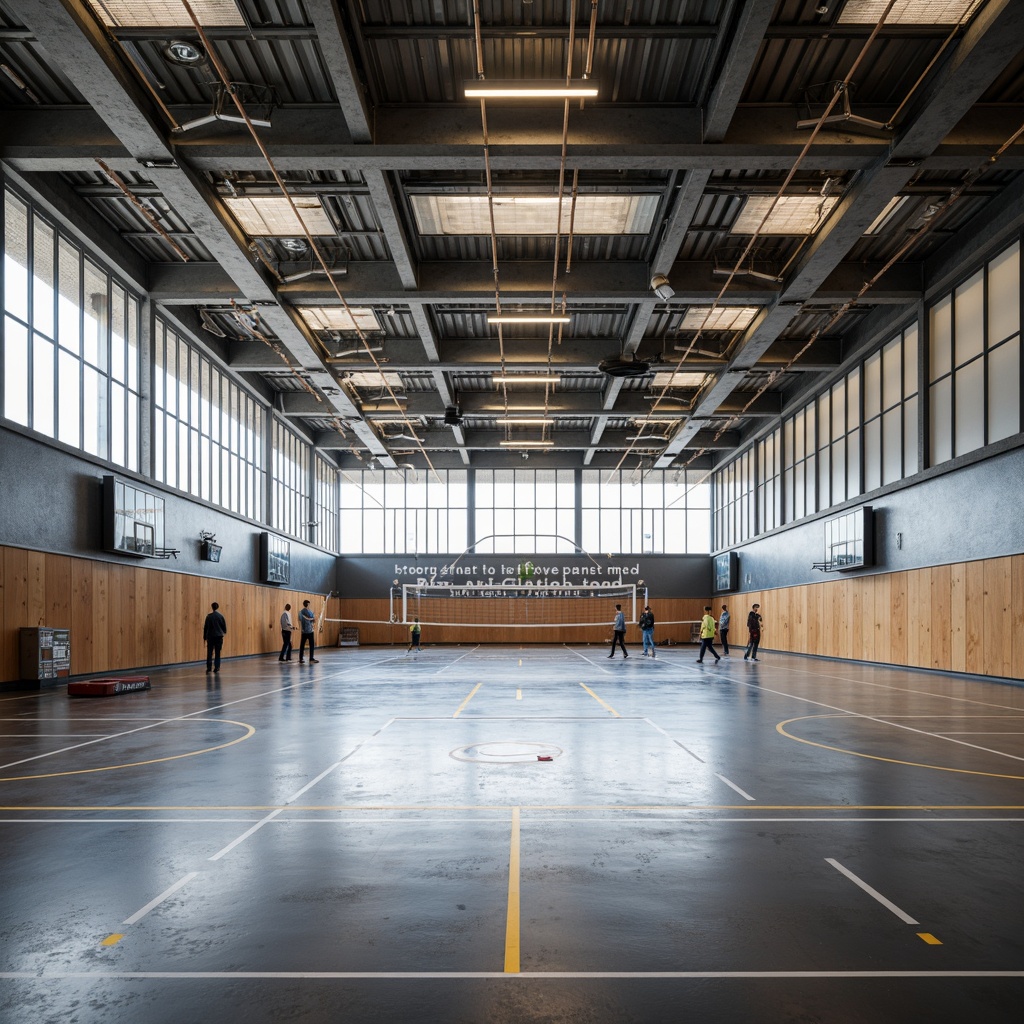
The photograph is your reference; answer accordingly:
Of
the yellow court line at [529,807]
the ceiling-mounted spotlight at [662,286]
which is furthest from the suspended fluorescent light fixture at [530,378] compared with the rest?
the yellow court line at [529,807]

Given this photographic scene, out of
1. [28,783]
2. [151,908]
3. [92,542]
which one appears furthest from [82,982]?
[92,542]

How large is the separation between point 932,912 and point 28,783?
8606 millimetres

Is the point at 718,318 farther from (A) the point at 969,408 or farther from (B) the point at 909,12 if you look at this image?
(B) the point at 909,12

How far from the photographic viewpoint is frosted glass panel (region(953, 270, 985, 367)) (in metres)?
23.4

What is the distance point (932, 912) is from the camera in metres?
5.11

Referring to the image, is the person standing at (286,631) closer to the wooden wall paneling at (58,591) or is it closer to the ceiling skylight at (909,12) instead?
the wooden wall paneling at (58,591)

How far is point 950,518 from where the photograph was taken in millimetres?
25234

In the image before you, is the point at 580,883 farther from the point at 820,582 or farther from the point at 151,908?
the point at 820,582

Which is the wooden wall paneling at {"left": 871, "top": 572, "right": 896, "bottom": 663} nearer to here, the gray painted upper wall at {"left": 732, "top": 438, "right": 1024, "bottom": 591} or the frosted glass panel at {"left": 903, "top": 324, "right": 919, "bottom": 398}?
the gray painted upper wall at {"left": 732, "top": 438, "right": 1024, "bottom": 591}

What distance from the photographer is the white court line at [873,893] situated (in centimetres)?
502

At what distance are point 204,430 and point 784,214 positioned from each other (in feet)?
75.2

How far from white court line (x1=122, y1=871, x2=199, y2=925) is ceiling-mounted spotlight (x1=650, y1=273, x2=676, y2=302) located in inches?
816

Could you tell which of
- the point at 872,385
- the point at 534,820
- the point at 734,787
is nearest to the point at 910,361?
the point at 872,385

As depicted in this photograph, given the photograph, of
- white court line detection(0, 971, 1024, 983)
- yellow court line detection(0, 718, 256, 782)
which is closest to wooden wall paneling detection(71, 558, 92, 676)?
yellow court line detection(0, 718, 256, 782)
